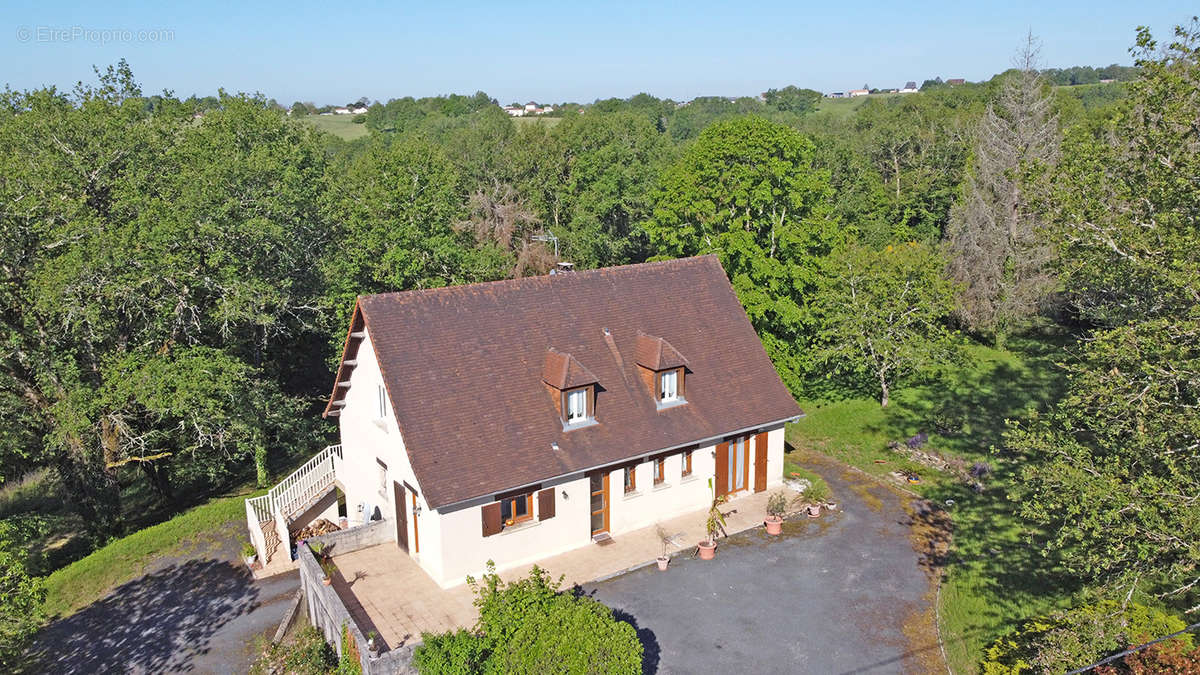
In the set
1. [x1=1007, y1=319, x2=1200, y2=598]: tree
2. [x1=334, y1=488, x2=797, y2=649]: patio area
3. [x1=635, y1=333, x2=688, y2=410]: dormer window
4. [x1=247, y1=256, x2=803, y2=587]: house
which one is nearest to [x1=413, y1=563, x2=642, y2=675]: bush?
[x1=334, y1=488, x2=797, y2=649]: patio area

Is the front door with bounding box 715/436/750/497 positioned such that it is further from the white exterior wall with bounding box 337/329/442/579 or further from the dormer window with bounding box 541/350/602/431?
the white exterior wall with bounding box 337/329/442/579

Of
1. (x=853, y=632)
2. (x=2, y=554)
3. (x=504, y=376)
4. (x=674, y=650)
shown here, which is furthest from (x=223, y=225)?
(x=853, y=632)

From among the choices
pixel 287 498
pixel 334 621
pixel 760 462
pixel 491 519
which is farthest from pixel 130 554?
pixel 760 462

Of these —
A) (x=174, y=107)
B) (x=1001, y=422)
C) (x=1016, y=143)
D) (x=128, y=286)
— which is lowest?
(x=1001, y=422)

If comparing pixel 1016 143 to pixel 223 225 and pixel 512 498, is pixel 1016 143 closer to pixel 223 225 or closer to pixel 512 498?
pixel 512 498

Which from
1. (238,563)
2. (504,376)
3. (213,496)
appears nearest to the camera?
(504,376)

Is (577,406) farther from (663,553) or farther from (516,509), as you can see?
(663,553)
